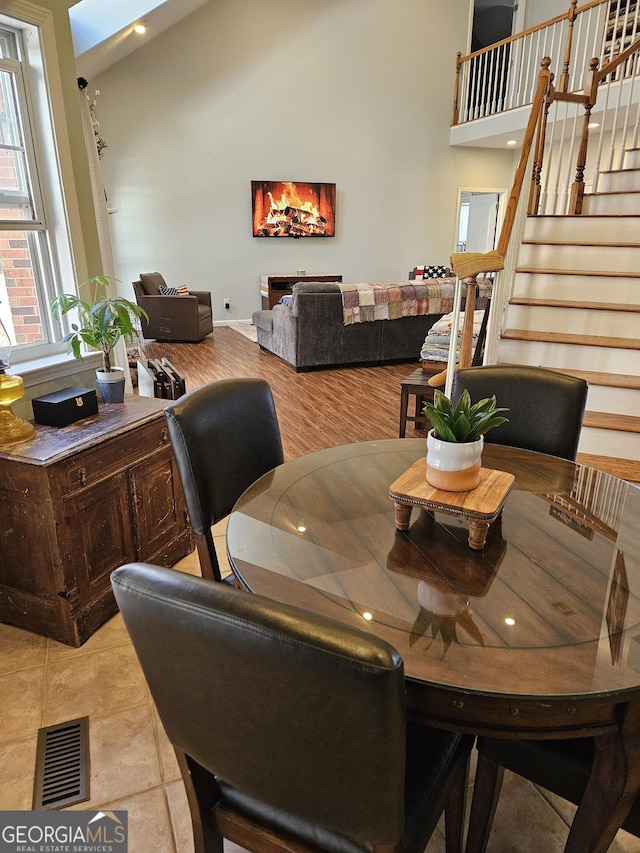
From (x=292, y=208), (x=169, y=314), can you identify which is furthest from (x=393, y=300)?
(x=292, y=208)

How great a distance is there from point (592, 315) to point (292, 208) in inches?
247

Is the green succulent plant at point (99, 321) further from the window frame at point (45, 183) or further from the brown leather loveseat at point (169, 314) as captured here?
the brown leather loveseat at point (169, 314)

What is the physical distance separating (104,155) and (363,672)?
8.44 meters

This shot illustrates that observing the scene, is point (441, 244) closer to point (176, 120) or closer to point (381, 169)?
point (381, 169)

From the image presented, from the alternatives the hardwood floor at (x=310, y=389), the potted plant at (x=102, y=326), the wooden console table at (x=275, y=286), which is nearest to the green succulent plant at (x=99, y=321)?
the potted plant at (x=102, y=326)

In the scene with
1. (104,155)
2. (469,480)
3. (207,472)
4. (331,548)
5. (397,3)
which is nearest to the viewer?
(331,548)

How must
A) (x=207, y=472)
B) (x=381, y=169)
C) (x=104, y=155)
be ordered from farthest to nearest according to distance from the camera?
(x=381, y=169), (x=104, y=155), (x=207, y=472)

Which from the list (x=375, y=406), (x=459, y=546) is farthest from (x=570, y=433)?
(x=375, y=406)

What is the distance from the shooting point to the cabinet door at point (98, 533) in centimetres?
187

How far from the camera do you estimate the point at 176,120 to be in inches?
303

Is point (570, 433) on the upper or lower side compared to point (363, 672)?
lower

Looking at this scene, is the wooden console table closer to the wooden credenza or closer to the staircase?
the staircase

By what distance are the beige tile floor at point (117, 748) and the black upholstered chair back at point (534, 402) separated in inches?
39.5

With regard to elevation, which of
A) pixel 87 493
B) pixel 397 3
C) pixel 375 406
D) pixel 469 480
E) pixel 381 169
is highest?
pixel 397 3
